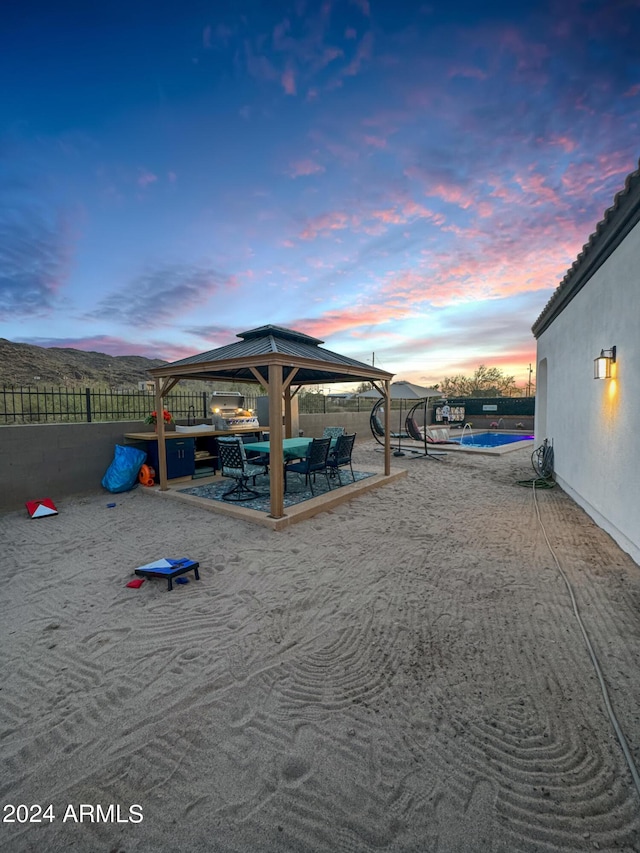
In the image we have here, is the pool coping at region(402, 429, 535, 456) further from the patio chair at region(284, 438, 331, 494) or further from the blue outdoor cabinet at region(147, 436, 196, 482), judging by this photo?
the blue outdoor cabinet at region(147, 436, 196, 482)

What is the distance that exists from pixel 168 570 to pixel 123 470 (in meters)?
4.30

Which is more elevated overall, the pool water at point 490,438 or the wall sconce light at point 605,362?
the wall sconce light at point 605,362

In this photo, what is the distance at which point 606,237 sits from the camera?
4.22 m

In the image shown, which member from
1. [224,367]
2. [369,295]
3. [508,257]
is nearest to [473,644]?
[224,367]

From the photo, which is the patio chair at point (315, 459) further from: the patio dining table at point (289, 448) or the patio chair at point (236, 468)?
the patio chair at point (236, 468)

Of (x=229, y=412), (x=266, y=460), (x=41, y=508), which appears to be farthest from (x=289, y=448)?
(x=41, y=508)

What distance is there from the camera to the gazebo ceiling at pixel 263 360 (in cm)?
524

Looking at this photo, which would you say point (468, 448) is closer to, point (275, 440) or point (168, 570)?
point (275, 440)

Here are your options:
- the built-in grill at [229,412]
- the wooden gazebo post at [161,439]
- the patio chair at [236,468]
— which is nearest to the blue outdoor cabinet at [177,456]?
the wooden gazebo post at [161,439]

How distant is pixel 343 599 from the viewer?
10.1 feet

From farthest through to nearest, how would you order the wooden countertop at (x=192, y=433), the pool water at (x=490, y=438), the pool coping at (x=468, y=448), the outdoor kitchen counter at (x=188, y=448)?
1. the pool water at (x=490, y=438)
2. the pool coping at (x=468, y=448)
3. the outdoor kitchen counter at (x=188, y=448)
4. the wooden countertop at (x=192, y=433)

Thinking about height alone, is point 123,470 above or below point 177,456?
below

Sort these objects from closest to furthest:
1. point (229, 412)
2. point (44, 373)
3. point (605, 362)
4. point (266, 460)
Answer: point (605, 362)
point (266, 460)
point (229, 412)
point (44, 373)

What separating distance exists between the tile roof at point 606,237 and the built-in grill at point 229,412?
6911 millimetres
